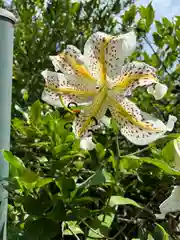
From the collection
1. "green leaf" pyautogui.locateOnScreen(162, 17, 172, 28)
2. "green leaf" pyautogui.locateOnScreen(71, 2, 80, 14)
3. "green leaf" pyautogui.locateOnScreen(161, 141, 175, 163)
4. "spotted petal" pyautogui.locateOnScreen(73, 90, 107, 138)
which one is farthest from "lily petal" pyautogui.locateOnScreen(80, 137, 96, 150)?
"green leaf" pyautogui.locateOnScreen(71, 2, 80, 14)

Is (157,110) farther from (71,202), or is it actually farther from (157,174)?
(71,202)

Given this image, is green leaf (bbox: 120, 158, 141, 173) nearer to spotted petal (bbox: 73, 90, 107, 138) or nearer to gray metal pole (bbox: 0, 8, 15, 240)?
spotted petal (bbox: 73, 90, 107, 138)

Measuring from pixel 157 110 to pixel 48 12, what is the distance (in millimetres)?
972

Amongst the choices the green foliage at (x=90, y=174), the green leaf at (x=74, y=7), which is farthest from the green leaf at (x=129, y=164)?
the green leaf at (x=74, y=7)

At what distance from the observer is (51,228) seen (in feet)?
2.63

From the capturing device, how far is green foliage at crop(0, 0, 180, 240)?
2.58ft

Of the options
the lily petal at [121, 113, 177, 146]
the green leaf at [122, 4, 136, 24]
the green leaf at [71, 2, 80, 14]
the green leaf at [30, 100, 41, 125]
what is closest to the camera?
the lily petal at [121, 113, 177, 146]

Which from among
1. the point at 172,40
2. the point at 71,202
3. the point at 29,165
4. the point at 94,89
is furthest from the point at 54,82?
the point at 172,40

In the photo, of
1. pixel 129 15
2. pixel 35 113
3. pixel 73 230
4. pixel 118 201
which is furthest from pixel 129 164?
pixel 129 15

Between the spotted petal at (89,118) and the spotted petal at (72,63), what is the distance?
0.05 metres

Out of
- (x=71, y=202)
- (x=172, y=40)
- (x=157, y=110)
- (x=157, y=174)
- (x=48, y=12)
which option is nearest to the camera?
(x=71, y=202)

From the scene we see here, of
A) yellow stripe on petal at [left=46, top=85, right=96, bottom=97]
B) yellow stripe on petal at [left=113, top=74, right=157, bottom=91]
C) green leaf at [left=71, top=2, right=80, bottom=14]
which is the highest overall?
green leaf at [left=71, top=2, right=80, bottom=14]

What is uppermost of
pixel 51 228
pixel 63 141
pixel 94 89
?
pixel 94 89

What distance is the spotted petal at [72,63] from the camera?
81 cm
